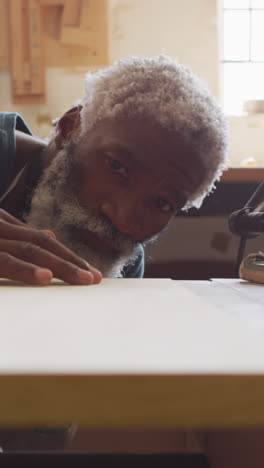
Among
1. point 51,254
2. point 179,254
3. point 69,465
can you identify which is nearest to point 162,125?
point 51,254

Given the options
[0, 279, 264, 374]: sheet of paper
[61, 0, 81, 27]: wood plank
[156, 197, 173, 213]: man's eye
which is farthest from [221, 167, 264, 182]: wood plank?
[61, 0, 81, 27]: wood plank

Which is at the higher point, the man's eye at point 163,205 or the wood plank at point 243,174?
the man's eye at point 163,205

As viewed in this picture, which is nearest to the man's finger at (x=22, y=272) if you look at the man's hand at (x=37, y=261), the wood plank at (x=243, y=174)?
the man's hand at (x=37, y=261)

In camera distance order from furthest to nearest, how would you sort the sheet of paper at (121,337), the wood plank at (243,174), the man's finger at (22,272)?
the wood plank at (243,174), the man's finger at (22,272), the sheet of paper at (121,337)

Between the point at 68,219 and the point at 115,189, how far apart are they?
4.0 inches

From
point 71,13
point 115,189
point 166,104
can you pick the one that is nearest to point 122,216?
point 115,189

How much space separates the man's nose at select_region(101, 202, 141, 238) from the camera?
92cm

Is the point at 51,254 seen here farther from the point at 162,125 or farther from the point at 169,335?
the point at 162,125

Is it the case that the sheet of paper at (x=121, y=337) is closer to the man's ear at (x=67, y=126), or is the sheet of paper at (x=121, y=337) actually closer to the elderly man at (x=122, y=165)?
the elderly man at (x=122, y=165)

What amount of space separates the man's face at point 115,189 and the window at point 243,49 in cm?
204

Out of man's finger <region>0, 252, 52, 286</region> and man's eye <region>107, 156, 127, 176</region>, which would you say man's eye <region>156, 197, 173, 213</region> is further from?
man's finger <region>0, 252, 52, 286</region>

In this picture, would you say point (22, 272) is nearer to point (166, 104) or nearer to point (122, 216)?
point (122, 216)

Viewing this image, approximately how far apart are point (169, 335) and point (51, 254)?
330mm

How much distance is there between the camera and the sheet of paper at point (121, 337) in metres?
0.22
